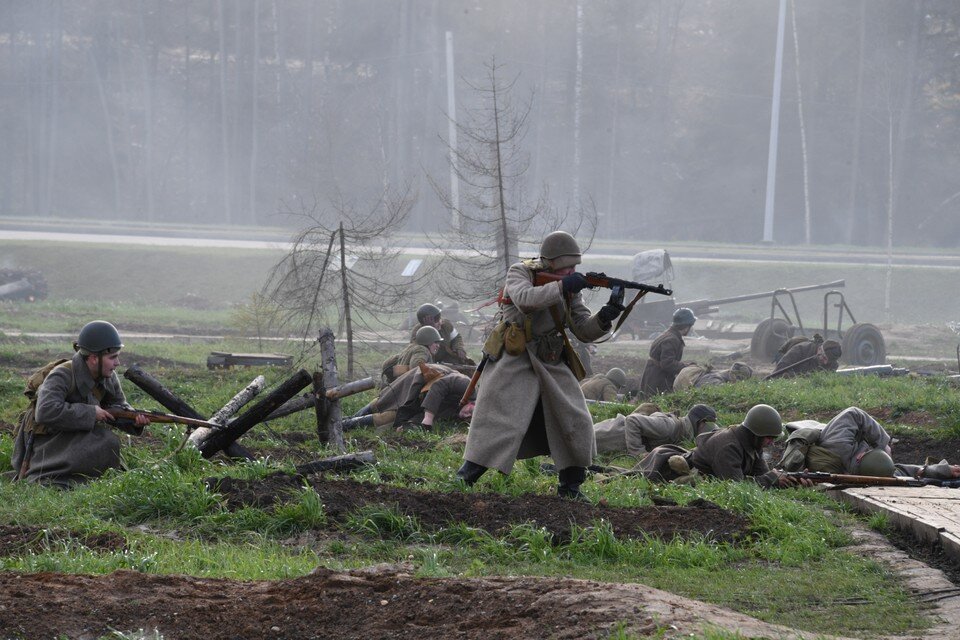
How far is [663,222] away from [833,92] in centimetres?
1007

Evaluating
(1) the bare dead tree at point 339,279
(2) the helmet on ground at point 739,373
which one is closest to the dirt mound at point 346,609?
(1) the bare dead tree at point 339,279

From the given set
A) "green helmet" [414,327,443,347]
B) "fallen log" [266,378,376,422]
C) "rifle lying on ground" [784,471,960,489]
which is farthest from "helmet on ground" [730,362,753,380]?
"fallen log" [266,378,376,422]

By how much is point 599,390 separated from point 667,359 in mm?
1088

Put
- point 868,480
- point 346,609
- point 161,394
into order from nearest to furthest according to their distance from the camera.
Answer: point 346,609
point 868,480
point 161,394

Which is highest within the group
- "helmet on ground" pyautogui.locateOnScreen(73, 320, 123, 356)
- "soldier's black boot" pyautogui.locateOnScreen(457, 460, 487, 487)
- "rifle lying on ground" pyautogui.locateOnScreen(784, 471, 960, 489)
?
"helmet on ground" pyautogui.locateOnScreen(73, 320, 123, 356)

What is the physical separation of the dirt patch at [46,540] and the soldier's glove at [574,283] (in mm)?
2970

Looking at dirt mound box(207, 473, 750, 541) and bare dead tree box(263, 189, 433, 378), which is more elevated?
bare dead tree box(263, 189, 433, 378)

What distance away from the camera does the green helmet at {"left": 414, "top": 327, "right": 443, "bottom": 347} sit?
44.0ft

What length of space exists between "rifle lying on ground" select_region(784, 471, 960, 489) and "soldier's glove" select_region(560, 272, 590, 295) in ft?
10.4

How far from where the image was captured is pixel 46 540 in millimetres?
6270

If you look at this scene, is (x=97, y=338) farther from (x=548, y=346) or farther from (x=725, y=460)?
(x=725, y=460)

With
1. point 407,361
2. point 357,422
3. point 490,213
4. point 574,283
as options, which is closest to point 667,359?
point 407,361

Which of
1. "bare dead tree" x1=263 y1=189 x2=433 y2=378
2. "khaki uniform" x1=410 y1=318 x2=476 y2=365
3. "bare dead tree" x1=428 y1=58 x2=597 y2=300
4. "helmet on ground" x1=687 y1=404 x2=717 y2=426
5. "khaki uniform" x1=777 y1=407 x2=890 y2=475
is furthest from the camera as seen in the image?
"bare dead tree" x1=428 y1=58 x2=597 y2=300

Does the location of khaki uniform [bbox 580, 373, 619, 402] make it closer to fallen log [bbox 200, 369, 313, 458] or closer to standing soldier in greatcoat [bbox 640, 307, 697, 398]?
standing soldier in greatcoat [bbox 640, 307, 697, 398]
